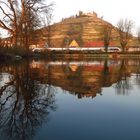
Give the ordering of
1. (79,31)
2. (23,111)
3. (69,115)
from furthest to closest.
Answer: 1. (79,31)
2. (23,111)
3. (69,115)

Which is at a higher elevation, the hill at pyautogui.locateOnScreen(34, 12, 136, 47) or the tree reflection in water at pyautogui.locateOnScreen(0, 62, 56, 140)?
the hill at pyautogui.locateOnScreen(34, 12, 136, 47)

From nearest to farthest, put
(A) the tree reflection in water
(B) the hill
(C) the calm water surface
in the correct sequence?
1. (C) the calm water surface
2. (A) the tree reflection in water
3. (B) the hill

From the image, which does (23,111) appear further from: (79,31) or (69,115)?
(79,31)

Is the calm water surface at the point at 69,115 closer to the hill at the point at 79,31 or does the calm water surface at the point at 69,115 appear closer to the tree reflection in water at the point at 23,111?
the tree reflection in water at the point at 23,111

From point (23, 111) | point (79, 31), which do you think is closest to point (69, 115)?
point (23, 111)

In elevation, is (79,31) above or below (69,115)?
above

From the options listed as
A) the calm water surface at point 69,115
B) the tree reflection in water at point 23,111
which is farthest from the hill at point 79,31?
the calm water surface at point 69,115

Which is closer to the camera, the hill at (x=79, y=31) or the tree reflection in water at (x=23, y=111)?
the tree reflection in water at (x=23, y=111)

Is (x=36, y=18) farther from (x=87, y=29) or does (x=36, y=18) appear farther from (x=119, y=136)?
(x=87, y=29)

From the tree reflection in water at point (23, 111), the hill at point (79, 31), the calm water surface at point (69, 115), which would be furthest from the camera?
the hill at point (79, 31)

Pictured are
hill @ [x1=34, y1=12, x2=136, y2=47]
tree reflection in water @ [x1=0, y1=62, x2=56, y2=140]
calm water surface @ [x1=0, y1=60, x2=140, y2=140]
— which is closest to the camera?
calm water surface @ [x1=0, y1=60, x2=140, y2=140]

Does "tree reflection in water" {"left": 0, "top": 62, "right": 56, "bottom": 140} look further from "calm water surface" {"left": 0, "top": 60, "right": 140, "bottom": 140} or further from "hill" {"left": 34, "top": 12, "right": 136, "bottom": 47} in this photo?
"hill" {"left": 34, "top": 12, "right": 136, "bottom": 47}

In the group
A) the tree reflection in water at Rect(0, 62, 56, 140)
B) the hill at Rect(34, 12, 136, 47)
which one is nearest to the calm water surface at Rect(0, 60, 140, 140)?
the tree reflection in water at Rect(0, 62, 56, 140)

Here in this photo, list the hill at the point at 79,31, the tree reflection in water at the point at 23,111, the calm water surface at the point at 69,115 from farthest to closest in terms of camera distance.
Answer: the hill at the point at 79,31 → the tree reflection in water at the point at 23,111 → the calm water surface at the point at 69,115
